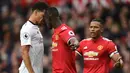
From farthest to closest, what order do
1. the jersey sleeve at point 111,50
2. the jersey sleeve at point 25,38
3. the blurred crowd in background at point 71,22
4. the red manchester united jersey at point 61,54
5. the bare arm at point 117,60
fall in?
the blurred crowd in background at point 71,22, the jersey sleeve at point 111,50, the bare arm at point 117,60, the red manchester united jersey at point 61,54, the jersey sleeve at point 25,38

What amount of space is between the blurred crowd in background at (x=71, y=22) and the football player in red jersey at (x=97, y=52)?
18.5 feet

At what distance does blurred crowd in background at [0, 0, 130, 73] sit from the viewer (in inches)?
742

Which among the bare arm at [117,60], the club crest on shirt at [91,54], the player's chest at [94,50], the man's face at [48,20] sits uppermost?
the man's face at [48,20]

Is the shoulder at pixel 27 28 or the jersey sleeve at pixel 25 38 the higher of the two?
the shoulder at pixel 27 28

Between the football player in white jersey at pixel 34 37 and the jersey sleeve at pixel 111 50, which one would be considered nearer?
the football player in white jersey at pixel 34 37

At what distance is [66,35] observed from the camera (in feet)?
36.8

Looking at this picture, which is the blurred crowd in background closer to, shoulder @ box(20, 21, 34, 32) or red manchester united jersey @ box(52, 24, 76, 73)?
red manchester united jersey @ box(52, 24, 76, 73)

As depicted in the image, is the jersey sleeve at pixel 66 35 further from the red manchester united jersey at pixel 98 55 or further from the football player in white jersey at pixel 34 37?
the red manchester united jersey at pixel 98 55

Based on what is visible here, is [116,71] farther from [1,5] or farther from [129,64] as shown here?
[1,5]

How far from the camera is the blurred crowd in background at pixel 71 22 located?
61.9ft

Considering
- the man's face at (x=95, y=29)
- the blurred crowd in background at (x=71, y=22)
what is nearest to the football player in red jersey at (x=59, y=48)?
the man's face at (x=95, y=29)

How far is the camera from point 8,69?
18.7 meters

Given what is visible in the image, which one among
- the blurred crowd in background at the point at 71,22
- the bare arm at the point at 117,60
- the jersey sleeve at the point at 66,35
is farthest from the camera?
the blurred crowd in background at the point at 71,22

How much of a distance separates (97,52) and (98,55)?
7 cm
